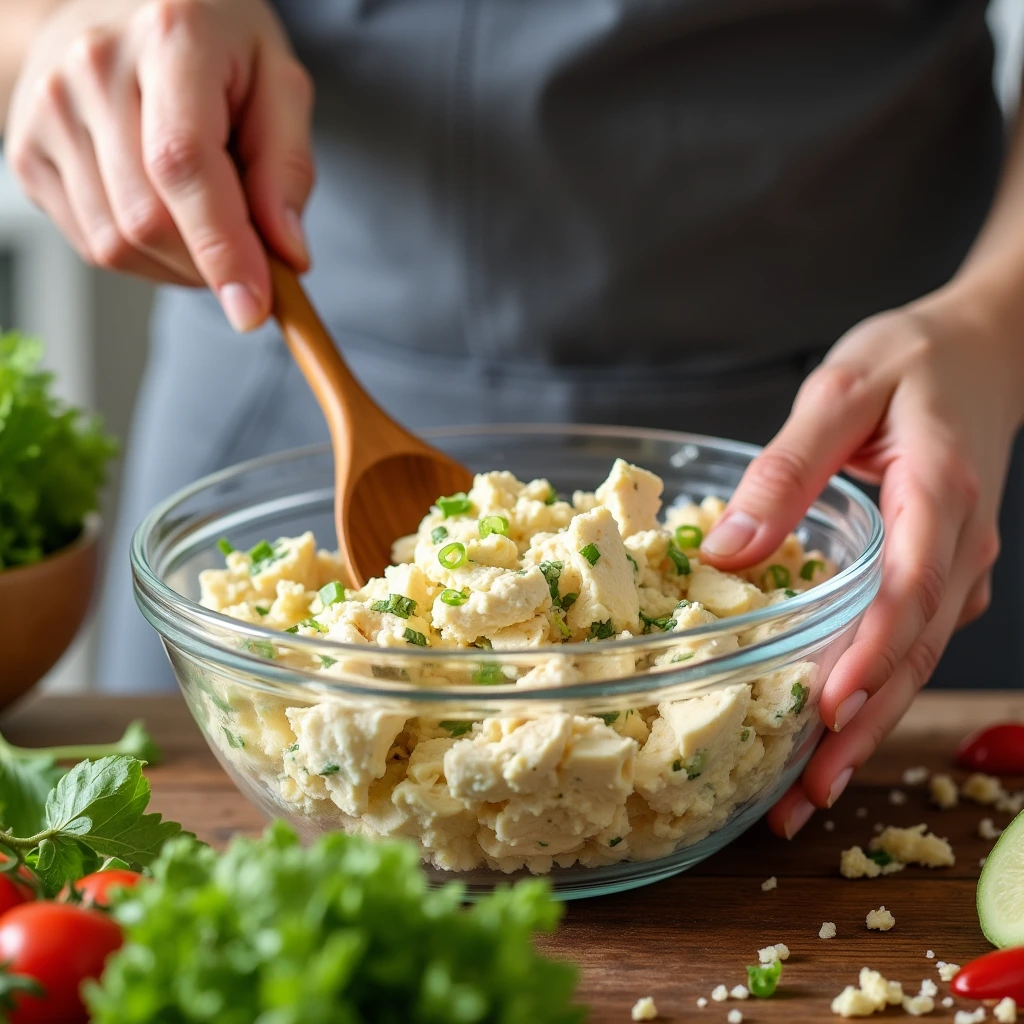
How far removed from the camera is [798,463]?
1366 mm

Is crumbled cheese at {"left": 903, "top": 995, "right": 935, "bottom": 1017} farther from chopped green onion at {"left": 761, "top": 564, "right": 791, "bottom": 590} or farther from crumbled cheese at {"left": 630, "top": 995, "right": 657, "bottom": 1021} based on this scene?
chopped green onion at {"left": 761, "top": 564, "right": 791, "bottom": 590}

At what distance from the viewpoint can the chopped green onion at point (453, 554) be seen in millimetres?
1195

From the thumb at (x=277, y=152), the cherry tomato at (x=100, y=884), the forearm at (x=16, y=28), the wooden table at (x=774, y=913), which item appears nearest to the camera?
the cherry tomato at (x=100, y=884)

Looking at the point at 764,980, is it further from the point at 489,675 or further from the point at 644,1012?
the point at 489,675

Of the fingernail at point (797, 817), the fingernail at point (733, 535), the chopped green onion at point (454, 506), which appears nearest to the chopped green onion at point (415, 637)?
the chopped green onion at point (454, 506)

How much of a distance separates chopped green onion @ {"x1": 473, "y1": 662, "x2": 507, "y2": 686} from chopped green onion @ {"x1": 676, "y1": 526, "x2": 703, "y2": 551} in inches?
16.0

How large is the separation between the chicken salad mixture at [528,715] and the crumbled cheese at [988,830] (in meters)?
0.31

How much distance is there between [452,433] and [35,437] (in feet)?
1.80

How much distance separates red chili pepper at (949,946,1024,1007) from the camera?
105 centimetres

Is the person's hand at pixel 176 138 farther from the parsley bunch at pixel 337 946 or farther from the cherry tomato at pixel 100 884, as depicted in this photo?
the parsley bunch at pixel 337 946

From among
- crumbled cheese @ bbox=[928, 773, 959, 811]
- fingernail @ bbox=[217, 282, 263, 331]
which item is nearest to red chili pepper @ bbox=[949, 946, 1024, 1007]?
crumbled cheese @ bbox=[928, 773, 959, 811]

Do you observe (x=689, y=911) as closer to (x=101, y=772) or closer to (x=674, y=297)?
(x=101, y=772)

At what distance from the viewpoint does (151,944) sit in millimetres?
761

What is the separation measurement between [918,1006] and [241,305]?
3.45ft
